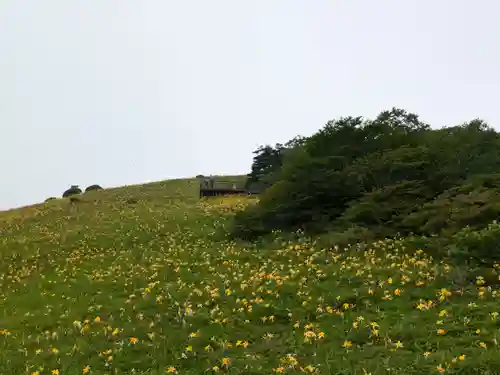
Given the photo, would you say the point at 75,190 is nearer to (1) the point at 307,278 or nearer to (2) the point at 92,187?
(2) the point at 92,187

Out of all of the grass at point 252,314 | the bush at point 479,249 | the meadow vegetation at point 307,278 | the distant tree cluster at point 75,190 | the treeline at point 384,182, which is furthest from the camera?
the distant tree cluster at point 75,190

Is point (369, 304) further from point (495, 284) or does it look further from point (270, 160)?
point (270, 160)

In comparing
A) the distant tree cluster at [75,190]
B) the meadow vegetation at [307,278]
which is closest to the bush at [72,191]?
the distant tree cluster at [75,190]

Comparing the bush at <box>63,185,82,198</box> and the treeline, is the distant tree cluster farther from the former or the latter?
the treeline

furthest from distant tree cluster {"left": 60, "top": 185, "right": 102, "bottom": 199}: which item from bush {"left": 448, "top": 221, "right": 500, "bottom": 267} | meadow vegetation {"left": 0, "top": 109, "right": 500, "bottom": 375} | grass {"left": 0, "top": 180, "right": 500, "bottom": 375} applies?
bush {"left": 448, "top": 221, "right": 500, "bottom": 267}

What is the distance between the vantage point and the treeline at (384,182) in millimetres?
16297

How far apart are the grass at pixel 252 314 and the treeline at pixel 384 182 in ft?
6.46

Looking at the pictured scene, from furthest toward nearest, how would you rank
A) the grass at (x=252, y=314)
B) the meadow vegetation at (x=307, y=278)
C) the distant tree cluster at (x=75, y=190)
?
the distant tree cluster at (x=75, y=190)
the meadow vegetation at (x=307, y=278)
the grass at (x=252, y=314)

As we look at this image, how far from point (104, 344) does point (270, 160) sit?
47.5 metres

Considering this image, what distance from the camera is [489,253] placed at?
12.0 m

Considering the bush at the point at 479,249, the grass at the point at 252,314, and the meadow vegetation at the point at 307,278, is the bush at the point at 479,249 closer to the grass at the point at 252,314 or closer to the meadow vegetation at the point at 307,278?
the meadow vegetation at the point at 307,278

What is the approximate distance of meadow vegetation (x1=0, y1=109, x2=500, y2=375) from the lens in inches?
342

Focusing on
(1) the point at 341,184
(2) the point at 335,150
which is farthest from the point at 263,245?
(2) the point at 335,150

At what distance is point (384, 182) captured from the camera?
66.2 feet
